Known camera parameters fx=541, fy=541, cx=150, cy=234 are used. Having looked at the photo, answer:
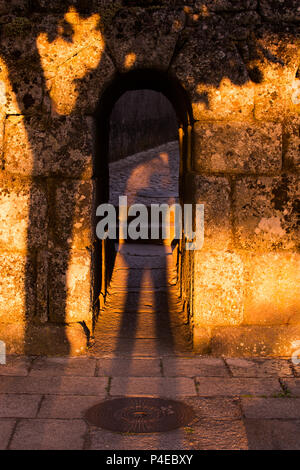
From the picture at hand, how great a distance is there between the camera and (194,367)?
4578mm

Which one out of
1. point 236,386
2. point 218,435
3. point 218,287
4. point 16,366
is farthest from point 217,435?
point 16,366

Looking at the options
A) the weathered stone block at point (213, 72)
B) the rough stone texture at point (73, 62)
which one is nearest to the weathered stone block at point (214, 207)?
the weathered stone block at point (213, 72)

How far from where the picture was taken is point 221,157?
4.89 meters

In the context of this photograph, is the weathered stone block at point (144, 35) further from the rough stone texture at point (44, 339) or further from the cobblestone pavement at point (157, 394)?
the cobblestone pavement at point (157, 394)

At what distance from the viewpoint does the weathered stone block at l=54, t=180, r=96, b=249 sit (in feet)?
16.1

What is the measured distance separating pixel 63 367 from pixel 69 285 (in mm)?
775

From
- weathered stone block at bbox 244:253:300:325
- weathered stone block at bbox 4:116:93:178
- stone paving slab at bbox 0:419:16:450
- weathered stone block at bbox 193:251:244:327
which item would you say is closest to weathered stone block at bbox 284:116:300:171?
weathered stone block at bbox 244:253:300:325

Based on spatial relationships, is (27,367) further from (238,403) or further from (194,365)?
(238,403)

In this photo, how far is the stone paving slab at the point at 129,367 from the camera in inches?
173

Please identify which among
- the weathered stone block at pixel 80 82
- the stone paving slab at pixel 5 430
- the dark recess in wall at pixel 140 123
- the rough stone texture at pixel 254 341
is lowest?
the stone paving slab at pixel 5 430

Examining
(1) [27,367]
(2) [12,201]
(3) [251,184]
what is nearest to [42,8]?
(2) [12,201]

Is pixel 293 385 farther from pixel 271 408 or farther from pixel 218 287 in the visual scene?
pixel 218 287

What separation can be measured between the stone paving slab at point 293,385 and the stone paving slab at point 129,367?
3.31 feet

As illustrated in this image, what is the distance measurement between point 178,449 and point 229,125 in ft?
9.56
